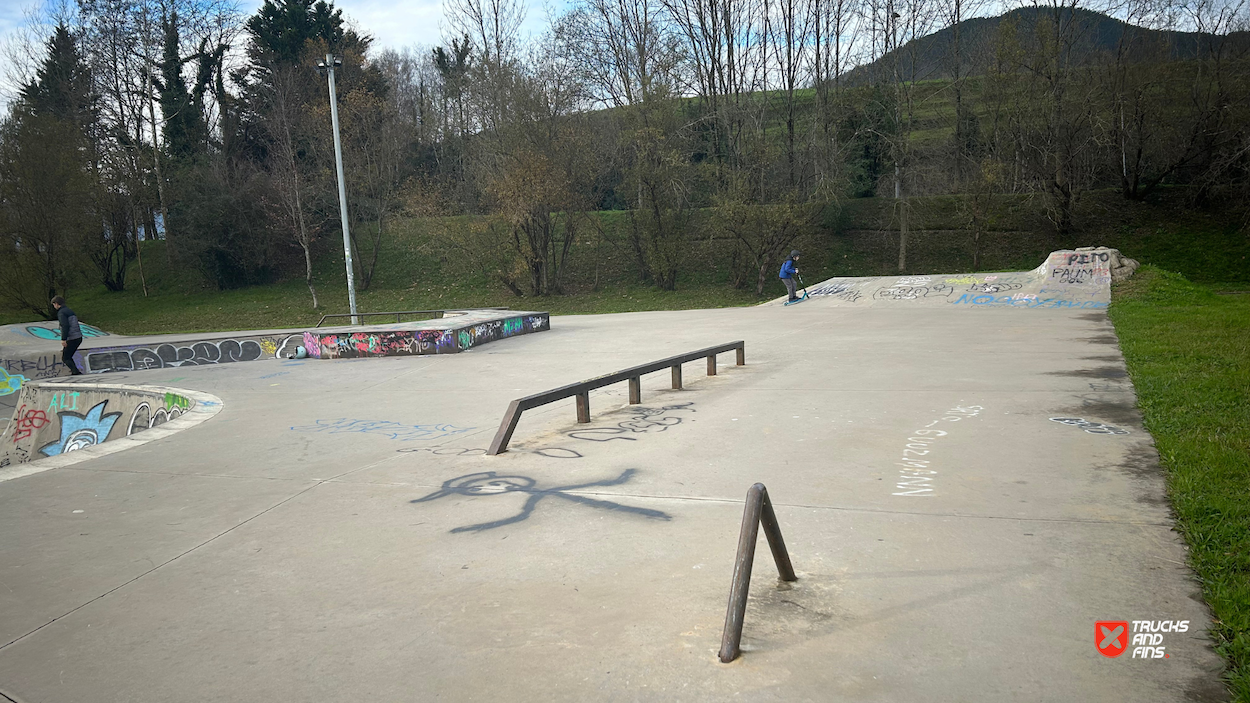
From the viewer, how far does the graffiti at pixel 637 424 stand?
6.50 metres

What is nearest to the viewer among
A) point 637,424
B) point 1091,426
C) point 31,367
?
point 1091,426

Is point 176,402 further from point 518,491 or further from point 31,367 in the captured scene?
point 31,367

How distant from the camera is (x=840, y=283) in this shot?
2208 cm

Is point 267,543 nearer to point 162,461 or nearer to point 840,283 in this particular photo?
point 162,461

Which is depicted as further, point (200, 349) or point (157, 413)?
point (200, 349)

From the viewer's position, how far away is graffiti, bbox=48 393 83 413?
11633 mm

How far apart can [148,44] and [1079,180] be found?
4205cm

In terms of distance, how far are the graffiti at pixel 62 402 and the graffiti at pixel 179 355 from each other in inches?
185

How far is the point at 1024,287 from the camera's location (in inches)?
744

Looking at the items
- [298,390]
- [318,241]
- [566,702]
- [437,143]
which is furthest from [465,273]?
[566,702]

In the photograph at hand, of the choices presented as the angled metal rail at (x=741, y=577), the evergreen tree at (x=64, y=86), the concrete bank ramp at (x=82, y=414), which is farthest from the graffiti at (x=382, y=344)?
the evergreen tree at (x=64, y=86)

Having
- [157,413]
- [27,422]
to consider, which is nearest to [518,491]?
[157,413]

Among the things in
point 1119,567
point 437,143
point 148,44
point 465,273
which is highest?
point 148,44

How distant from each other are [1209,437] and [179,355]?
735 inches
